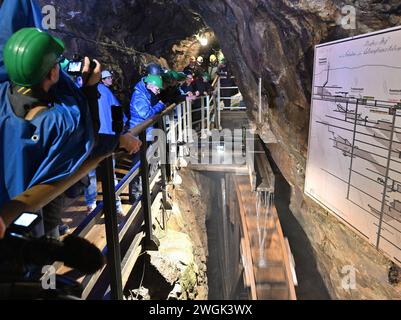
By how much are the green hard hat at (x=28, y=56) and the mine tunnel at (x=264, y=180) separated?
0.03 meters

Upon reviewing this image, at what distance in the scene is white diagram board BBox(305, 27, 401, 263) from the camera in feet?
6.94

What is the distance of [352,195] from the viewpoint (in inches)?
103

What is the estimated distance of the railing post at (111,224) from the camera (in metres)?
1.98

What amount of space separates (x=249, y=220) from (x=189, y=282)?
2381 mm

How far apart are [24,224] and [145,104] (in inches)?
133

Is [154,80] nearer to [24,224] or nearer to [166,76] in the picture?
[166,76]

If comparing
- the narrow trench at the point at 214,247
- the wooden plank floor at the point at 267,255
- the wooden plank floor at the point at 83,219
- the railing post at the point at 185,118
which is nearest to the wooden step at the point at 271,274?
the wooden plank floor at the point at 267,255

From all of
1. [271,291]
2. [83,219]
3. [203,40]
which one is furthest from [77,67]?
[203,40]

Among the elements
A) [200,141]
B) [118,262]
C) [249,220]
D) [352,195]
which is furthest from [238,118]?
[118,262]

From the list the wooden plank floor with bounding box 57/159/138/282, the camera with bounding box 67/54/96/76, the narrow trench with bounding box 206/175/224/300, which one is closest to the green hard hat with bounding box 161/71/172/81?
the wooden plank floor with bounding box 57/159/138/282

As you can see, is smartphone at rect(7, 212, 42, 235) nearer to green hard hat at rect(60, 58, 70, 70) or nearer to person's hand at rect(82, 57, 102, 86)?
person's hand at rect(82, 57, 102, 86)

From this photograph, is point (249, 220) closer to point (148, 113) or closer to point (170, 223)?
point (170, 223)
